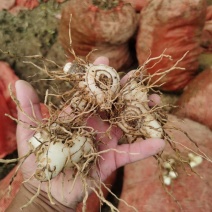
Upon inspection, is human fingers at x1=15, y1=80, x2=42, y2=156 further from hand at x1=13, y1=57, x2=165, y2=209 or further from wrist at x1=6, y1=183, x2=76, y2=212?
wrist at x1=6, y1=183, x2=76, y2=212

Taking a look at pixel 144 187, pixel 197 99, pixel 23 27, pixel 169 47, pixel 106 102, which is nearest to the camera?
pixel 106 102

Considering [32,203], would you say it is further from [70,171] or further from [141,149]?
[141,149]

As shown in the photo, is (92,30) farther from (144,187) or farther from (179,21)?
(144,187)

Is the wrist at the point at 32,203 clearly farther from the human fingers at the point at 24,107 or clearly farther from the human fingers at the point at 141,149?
the human fingers at the point at 141,149

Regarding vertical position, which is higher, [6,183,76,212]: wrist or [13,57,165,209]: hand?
[13,57,165,209]: hand

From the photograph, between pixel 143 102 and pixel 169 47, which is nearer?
pixel 143 102

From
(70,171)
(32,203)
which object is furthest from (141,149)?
(32,203)

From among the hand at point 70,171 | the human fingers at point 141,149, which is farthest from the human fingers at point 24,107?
the human fingers at point 141,149

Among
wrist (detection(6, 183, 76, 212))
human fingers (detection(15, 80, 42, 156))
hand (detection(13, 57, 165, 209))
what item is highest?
human fingers (detection(15, 80, 42, 156))

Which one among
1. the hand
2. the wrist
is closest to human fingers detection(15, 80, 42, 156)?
the hand

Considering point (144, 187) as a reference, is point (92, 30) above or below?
above

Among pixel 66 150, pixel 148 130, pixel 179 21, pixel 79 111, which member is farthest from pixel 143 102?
pixel 179 21
